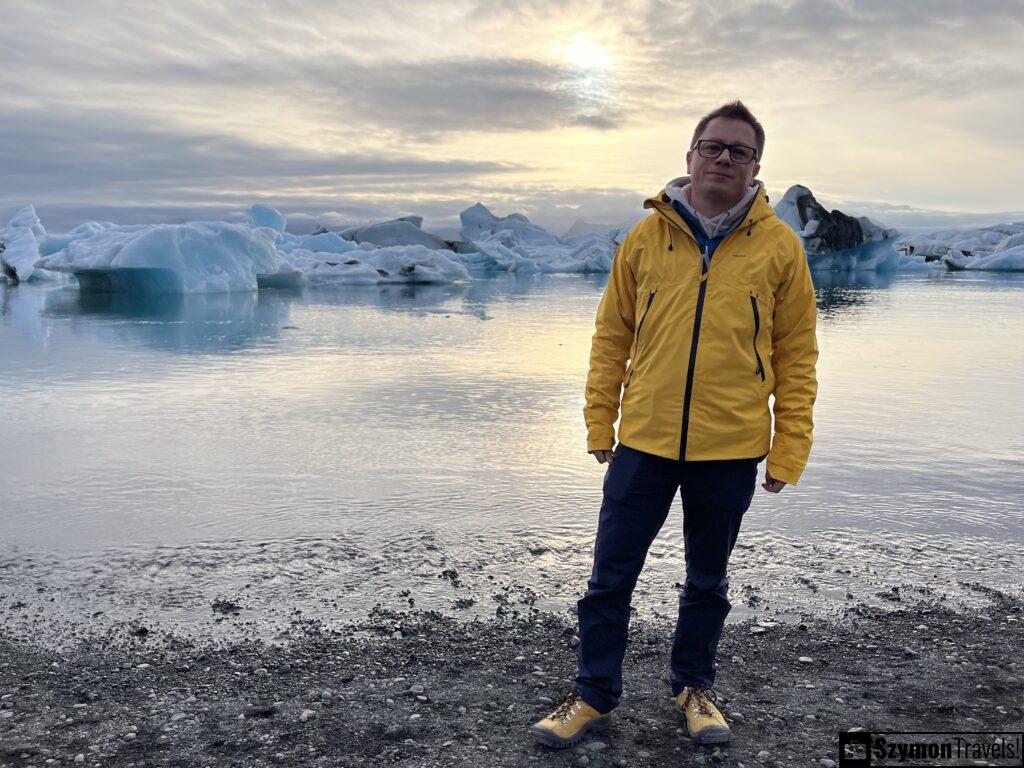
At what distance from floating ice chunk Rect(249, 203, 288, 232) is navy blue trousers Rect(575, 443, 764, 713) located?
36009mm

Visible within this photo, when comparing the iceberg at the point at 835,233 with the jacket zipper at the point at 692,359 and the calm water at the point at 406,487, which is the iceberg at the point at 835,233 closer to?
the calm water at the point at 406,487

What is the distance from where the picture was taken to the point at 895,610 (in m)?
3.11

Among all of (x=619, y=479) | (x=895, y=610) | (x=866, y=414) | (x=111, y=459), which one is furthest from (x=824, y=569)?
(x=111, y=459)

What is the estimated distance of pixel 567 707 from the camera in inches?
93.6

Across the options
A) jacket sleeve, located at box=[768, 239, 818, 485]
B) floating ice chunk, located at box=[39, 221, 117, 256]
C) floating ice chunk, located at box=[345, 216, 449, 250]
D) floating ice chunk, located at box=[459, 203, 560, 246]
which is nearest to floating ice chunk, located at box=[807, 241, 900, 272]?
floating ice chunk, located at box=[345, 216, 449, 250]

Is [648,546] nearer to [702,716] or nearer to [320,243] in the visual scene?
[702,716]

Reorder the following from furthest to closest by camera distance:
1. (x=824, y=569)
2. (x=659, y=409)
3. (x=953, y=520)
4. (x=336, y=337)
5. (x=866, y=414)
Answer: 1. (x=336, y=337)
2. (x=866, y=414)
3. (x=953, y=520)
4. (x=824, y=569)
5. (x=659, y=409)

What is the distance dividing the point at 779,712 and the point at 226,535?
7.94 ft

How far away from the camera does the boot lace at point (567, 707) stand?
92.4 inches

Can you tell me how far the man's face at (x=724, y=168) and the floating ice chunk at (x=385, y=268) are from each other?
27.5 metres

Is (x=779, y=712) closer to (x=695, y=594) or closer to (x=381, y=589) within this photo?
(x=695, y=594)

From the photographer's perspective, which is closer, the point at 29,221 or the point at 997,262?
the point at 29,221

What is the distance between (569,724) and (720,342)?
108 centimetres

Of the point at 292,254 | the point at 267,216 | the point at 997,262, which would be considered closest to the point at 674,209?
the point at 292,254
